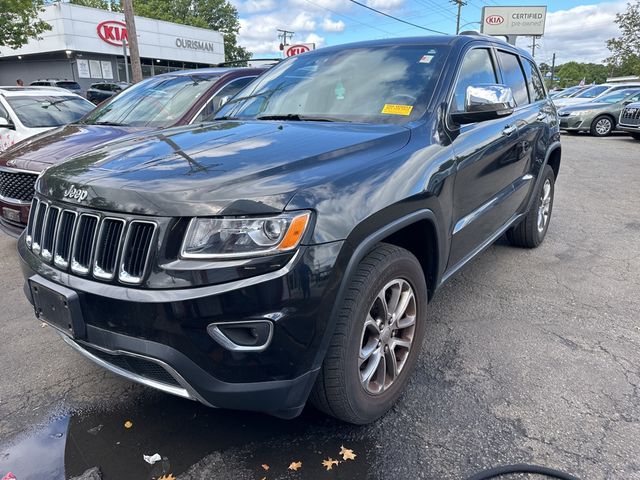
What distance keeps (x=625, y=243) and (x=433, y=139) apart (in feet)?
12.3

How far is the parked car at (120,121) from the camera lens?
174 inches

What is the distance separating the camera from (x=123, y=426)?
2457 mm

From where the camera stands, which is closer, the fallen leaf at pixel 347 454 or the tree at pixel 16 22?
the fallen leaf at pixel 347 454

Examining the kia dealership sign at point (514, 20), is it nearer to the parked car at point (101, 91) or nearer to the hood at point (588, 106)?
the hood at point (588, 106)

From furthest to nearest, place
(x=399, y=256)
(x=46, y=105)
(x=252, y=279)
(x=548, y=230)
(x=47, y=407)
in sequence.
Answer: (x=46, y=105) → (x=548, y=230) → (x=47, y=407) → (x=399, y=256) → (x=252, y=279)

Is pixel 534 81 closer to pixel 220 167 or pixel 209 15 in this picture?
pixel 220 167

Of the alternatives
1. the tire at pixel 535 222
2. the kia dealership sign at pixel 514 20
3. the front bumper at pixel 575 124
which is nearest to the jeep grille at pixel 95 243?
the tire at pixel 535 222

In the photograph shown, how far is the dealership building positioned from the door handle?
28.1 meters

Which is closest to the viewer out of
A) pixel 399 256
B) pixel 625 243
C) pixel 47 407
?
pixel 399 256

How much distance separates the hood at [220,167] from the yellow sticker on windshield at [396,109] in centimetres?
19

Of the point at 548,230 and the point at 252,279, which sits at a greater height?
the point at 252,279

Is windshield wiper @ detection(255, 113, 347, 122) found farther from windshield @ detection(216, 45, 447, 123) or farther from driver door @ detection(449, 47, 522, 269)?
driver door @ detection(449, 47, 522, 269)

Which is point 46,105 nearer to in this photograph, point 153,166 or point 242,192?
point 153,166

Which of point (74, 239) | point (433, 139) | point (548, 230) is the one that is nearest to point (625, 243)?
point (548, 230)
